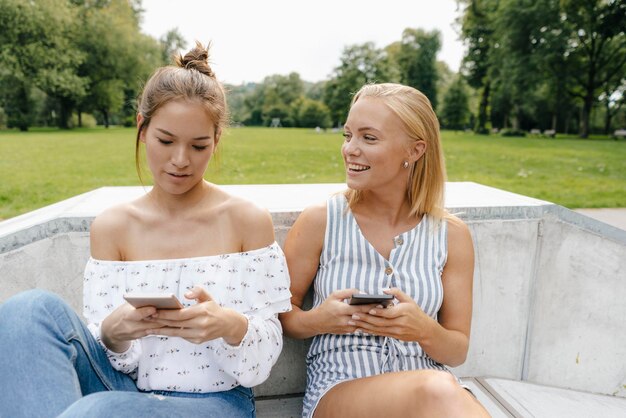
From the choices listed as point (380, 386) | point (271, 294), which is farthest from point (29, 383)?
point (380, 386)

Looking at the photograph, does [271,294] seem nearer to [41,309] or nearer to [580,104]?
[41,309]

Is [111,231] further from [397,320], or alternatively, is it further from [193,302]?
[397,320]

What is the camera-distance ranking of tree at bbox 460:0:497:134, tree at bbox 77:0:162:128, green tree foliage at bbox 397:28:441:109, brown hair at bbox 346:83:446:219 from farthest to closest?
green tree foliage at bbox 397:28:441:109 < tree at bbox 77:0:162:128 < tree at bbox 460:0:497:134 < brown hair at bbox 346:83:446:219

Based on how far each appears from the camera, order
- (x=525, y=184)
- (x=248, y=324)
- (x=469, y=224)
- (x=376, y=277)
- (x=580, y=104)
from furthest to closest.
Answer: (x=580, y=104)
(x=525, y=184)
(x=469, y=224)
(x=376, y=277)
(x=248, y=324)

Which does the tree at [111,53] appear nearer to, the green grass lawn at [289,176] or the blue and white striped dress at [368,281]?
the green grass lawn at [289,176]

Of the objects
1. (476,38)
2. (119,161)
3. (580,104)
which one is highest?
(476,38)

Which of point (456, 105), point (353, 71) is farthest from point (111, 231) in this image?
point (353, 71)

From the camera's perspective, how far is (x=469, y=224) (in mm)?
2658

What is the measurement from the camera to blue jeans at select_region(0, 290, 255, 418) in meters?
Answer: 1.48

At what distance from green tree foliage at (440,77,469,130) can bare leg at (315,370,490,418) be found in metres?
54.5

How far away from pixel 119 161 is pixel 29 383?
12.8 m

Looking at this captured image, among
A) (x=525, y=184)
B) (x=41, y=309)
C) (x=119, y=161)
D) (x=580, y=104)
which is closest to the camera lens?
(x=41, y=309)

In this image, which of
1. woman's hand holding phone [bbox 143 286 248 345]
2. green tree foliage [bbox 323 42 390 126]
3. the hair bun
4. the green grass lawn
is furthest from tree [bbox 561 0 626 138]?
woman's hand holding phone [bbox 143 286 248 345]

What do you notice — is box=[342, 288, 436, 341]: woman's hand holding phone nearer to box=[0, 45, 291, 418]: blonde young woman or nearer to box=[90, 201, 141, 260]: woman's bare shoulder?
box=[0, 45, 291, 418]: blonde young woman
